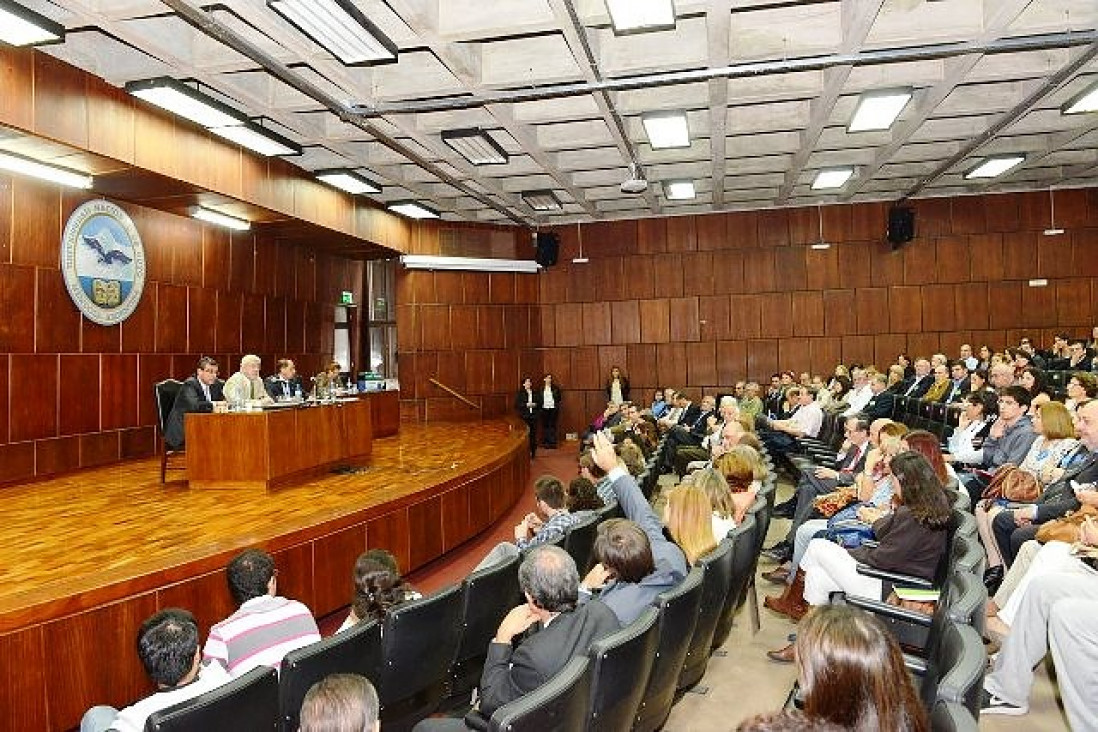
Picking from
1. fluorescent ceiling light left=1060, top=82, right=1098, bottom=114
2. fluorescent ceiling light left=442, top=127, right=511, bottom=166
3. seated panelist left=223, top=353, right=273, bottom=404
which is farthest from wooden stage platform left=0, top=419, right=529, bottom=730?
fluorescent ceiling light left=1060, top=82, right=1098, bottom=114

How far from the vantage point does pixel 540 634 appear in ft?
7.38

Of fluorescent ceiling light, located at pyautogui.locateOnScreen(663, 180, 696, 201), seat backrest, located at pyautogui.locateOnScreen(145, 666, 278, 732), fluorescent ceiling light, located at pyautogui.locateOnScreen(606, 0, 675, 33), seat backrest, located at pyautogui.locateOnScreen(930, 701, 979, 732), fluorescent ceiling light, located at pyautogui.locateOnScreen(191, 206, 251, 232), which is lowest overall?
seat backrest, located at pyautogui.locateOnScreen(145, 666, 278, 732)

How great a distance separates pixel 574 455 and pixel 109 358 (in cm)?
684

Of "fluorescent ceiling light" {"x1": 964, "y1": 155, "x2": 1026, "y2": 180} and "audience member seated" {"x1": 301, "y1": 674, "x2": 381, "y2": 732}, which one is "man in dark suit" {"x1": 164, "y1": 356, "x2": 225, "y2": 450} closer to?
"audience member seated" {"x1": 301, "y1": 674, "x2": 381, "y2": 732}

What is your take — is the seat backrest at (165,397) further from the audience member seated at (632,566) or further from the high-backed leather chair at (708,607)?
the high-backed leather chair at (708,607)

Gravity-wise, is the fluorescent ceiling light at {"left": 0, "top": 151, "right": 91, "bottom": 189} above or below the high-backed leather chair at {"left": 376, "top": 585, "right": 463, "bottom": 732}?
above

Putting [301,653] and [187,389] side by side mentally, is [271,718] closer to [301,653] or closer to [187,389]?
[301,653]

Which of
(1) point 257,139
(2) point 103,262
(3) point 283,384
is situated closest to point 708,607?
(3) point 283,384

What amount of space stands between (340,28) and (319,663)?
162 inches

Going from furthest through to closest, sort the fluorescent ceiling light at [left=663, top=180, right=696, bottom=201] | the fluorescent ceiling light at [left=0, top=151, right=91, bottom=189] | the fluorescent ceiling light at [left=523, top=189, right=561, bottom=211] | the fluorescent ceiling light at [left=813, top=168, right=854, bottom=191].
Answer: the fluorescent ceiling light at [left=523, top=189, right=561, bottom=211]
the fluorescent ceiling light at [left=663, top=180, right=696, bottom=201]
the fluorescent ceiling light at [left=813, top=168, right=854, bottom=191]
the fluorescent ceiling light at [left=0, top=151, right=91, bottom=189]

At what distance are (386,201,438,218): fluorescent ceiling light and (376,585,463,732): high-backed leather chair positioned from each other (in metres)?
8.89

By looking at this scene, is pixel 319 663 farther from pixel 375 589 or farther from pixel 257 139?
pixel 257 139

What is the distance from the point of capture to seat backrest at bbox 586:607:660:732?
81.4 inches

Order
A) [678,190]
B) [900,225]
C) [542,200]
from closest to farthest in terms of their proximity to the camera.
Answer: [678,190] < [542,200] < [900,225]
